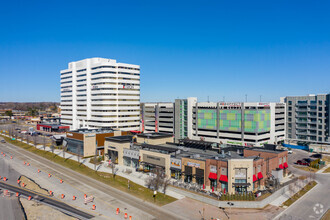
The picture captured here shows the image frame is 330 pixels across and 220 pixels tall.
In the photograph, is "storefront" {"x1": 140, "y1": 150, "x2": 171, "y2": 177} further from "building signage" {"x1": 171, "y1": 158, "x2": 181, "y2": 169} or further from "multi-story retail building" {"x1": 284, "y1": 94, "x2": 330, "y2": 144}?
"multi-story retail building" {"x1": 284, "y1": 94, "x2": 330, "y2": 144}

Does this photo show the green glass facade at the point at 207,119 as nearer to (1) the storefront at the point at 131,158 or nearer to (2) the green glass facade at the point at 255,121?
(2) the green glass facade at the point at 255,121

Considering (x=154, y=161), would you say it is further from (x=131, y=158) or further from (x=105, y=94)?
(x=105, y=94)

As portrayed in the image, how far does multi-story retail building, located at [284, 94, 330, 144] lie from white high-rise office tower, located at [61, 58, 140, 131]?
85.4m

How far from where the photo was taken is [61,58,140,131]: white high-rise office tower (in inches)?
5512

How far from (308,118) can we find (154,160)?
3445 inches

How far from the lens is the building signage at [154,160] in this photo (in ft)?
216

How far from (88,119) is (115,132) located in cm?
5756

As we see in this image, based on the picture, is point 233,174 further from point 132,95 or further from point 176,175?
point 132,95

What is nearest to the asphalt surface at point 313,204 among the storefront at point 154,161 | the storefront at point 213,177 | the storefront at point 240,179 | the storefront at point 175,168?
the storefront at point 240,179

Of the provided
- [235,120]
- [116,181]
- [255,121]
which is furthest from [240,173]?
[235,120]

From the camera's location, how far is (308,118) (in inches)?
4619

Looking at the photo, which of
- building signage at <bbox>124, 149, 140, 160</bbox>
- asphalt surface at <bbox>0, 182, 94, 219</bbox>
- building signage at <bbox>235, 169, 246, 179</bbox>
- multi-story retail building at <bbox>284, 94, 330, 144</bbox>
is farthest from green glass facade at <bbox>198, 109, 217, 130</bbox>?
asphalt surface at <bbox>0, 182, 94, 219</bbox>

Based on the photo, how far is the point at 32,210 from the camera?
44.4m

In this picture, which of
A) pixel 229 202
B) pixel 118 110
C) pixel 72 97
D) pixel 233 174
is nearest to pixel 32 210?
pixel 229 202
